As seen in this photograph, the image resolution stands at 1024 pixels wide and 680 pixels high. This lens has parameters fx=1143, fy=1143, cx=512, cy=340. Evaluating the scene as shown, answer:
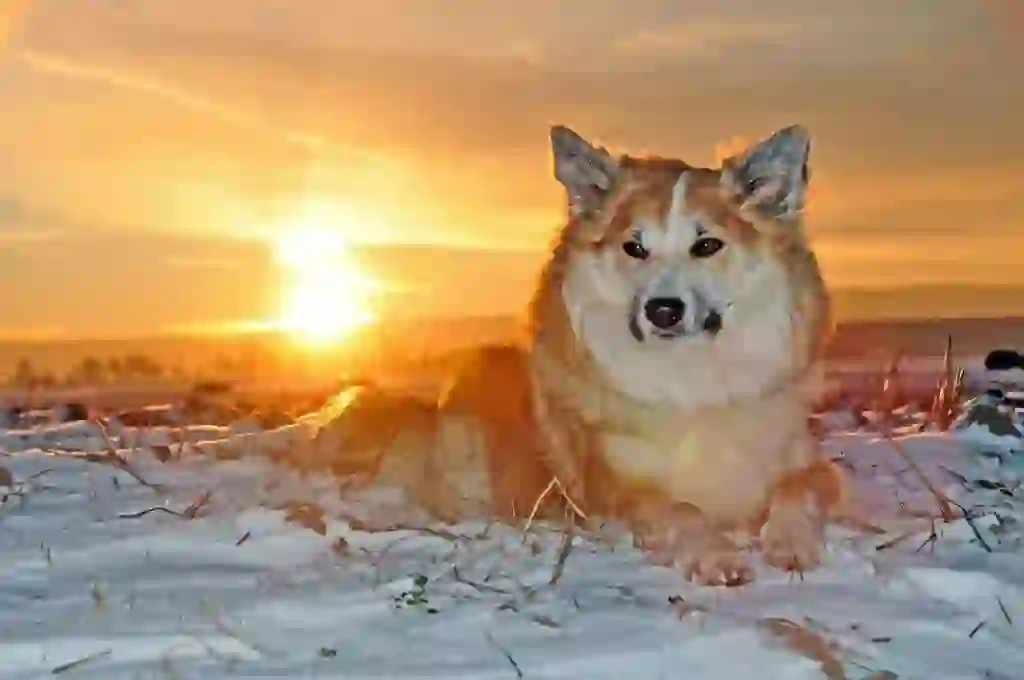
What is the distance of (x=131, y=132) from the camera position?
4000 millimetres

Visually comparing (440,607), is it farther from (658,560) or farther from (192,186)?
(192,186)

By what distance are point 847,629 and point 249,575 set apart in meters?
0.98

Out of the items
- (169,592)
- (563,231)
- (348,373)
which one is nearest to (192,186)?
(348,373)

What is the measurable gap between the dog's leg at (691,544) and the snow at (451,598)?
1.6 inches

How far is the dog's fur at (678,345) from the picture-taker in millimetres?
2369

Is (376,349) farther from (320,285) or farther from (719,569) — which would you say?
(719,569)

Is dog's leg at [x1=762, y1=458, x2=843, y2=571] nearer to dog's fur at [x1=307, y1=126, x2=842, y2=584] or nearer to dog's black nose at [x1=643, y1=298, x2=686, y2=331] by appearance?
dog's fur at [x1=307, y1=126, x2=842, y2=584]

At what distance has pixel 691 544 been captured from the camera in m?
2.03

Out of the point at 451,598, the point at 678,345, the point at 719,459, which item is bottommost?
the point at 451,598

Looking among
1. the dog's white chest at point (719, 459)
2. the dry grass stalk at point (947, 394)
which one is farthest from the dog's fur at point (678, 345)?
the dry grass stalk at point (947, 394)

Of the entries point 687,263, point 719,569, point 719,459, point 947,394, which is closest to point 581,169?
point 687,263

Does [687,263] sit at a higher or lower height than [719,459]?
higher

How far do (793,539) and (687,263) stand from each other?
610 millimetres

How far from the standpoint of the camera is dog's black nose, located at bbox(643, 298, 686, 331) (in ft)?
7.51
